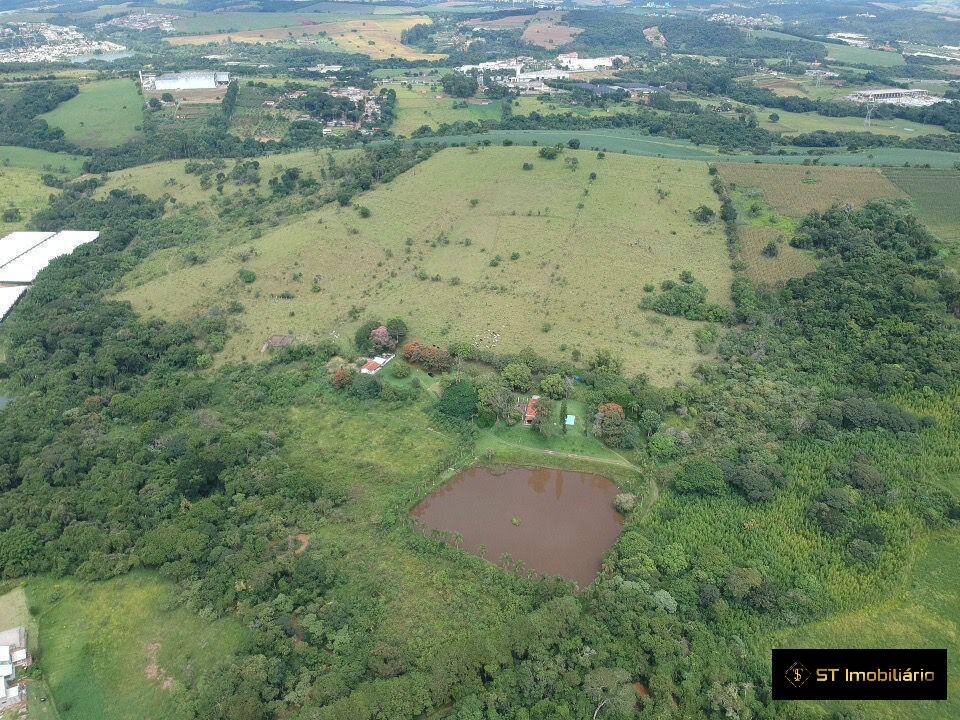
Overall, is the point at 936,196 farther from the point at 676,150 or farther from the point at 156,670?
the point at 156,670

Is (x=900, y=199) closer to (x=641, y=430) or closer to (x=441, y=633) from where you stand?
(x=641, y=430)

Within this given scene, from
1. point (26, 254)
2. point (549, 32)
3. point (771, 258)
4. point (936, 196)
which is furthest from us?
point (549, 32)

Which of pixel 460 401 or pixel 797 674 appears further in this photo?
pixel 460 401

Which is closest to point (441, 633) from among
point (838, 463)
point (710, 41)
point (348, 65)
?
point (838, 463)

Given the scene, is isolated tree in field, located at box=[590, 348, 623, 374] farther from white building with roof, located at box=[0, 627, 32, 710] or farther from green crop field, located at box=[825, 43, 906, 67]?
green crop field, located at box=[825, 43, 906, 67]

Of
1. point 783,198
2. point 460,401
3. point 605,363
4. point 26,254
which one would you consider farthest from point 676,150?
point 26,254

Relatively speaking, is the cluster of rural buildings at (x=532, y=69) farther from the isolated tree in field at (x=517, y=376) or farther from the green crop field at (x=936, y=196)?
the isolated tree in field at (x=517, y=376)

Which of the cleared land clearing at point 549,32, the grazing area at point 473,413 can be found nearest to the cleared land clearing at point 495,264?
the grazing area at point 473,413
